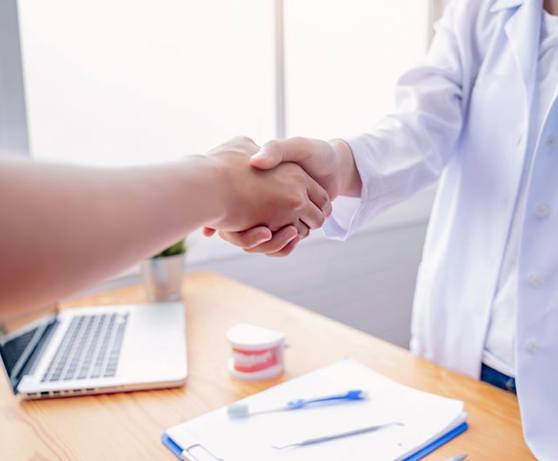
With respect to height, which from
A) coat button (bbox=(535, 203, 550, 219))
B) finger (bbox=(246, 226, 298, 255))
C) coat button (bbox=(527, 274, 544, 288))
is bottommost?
coat button (bbox=(527, 274, 544, 288))

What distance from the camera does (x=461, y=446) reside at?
0.69 metres

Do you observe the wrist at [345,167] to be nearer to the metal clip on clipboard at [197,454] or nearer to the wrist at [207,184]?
the wrist at [207,184]

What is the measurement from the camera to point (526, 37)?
0.88 meters

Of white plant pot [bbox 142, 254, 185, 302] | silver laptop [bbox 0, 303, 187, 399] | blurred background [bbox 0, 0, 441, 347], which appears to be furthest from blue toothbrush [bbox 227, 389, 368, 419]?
blurred background [bbox 0, 0, 441, 347]

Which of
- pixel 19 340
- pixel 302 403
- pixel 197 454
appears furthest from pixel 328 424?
pixel 19 340

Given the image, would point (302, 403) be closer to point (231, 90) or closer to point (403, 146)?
point (403, 146)

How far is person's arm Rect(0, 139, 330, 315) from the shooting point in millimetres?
394

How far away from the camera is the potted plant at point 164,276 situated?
119 cm

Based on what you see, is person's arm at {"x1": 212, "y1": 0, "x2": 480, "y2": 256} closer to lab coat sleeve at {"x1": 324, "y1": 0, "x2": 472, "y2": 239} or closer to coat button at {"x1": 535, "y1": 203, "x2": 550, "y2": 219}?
lab coat sleeve at {"x1": 324, "y1": 0, "x2": 472, "y2": 239}

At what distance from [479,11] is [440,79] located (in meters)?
0.14

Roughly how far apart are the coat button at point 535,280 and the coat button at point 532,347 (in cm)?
8

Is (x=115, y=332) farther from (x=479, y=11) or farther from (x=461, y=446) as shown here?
(x=479, y=11)

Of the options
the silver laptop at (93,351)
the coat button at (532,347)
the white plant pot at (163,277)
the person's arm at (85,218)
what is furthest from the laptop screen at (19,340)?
the coat button at (532,347)

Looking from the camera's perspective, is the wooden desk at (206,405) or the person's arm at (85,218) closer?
the person's arm at (85,218)
